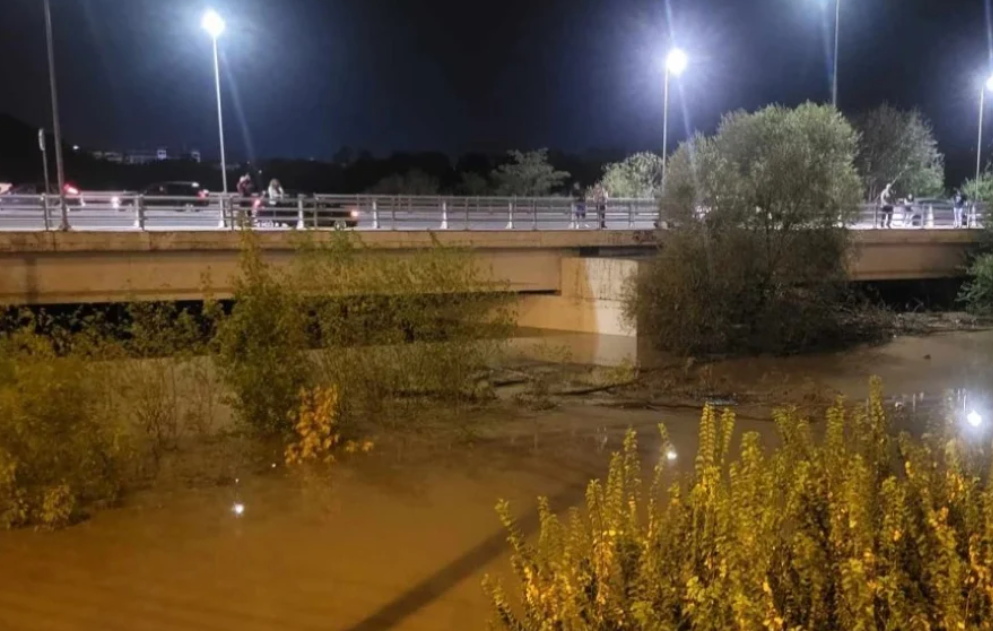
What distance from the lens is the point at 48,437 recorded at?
1034cm

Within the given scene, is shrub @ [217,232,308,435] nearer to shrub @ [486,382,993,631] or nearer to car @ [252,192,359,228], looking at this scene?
car @ [252,192,359,228]

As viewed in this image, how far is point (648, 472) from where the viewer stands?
12688 mm

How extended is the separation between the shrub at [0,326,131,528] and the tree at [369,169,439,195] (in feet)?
157

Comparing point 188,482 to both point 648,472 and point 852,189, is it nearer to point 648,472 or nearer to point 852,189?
point 648,472

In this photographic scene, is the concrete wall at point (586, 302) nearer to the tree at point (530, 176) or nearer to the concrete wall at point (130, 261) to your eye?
the concrete wall at point (130, 261)

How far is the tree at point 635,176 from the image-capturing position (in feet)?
141

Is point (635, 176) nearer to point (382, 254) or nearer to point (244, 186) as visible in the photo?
point (244, 186)

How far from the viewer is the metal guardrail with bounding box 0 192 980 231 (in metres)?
22.9

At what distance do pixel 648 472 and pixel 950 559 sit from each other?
8.69m

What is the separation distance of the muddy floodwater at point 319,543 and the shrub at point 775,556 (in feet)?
11.6

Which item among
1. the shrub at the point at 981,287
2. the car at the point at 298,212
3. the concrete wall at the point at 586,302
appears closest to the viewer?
the car at the point at 298,212

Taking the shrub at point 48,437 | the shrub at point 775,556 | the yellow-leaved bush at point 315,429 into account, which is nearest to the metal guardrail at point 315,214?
the yellow-leaved bush at point 315,429

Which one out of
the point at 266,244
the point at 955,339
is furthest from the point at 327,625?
the point at 955,339

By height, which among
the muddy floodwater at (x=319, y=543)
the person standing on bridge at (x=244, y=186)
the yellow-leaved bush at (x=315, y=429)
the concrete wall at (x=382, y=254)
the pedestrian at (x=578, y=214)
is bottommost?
the muddy floodwater at (x=319, y=543)
